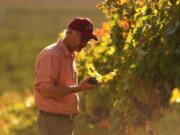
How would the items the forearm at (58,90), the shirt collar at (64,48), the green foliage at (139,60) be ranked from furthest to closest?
the shirt collar at (64,48) < the forearm at (58,90) < the green foliage at (139,60)

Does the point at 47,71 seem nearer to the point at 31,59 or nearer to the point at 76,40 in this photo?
the point at 76,40

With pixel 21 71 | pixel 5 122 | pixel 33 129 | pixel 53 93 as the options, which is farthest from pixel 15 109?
pixel 53 93

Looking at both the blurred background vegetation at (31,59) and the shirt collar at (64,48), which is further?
the blurred background vegetation at (31,59)

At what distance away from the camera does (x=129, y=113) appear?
7945 millimetres

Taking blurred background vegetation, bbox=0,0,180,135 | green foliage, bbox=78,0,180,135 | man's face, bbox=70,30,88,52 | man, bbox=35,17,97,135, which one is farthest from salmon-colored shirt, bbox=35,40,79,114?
blurred background vegetation, bbox=0,0,180,135

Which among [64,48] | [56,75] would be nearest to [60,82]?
[56,75]

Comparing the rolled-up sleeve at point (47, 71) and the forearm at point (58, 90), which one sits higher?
the rolled-up sleeve at point (47, 71)

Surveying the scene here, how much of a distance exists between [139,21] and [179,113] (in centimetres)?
140

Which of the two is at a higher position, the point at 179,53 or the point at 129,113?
the point at 179,53

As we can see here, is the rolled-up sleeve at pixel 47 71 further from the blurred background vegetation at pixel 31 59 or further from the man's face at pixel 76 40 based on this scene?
the blurred background vegetation at pixel 31 59

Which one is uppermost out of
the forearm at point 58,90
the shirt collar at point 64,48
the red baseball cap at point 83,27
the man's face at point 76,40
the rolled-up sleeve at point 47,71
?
the red baseball cap at point 83,27

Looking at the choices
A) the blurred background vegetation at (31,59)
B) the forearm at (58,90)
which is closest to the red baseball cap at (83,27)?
the forearm at (58,90)

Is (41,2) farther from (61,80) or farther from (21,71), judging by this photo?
(61,80)

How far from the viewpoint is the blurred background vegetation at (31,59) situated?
966 cm
